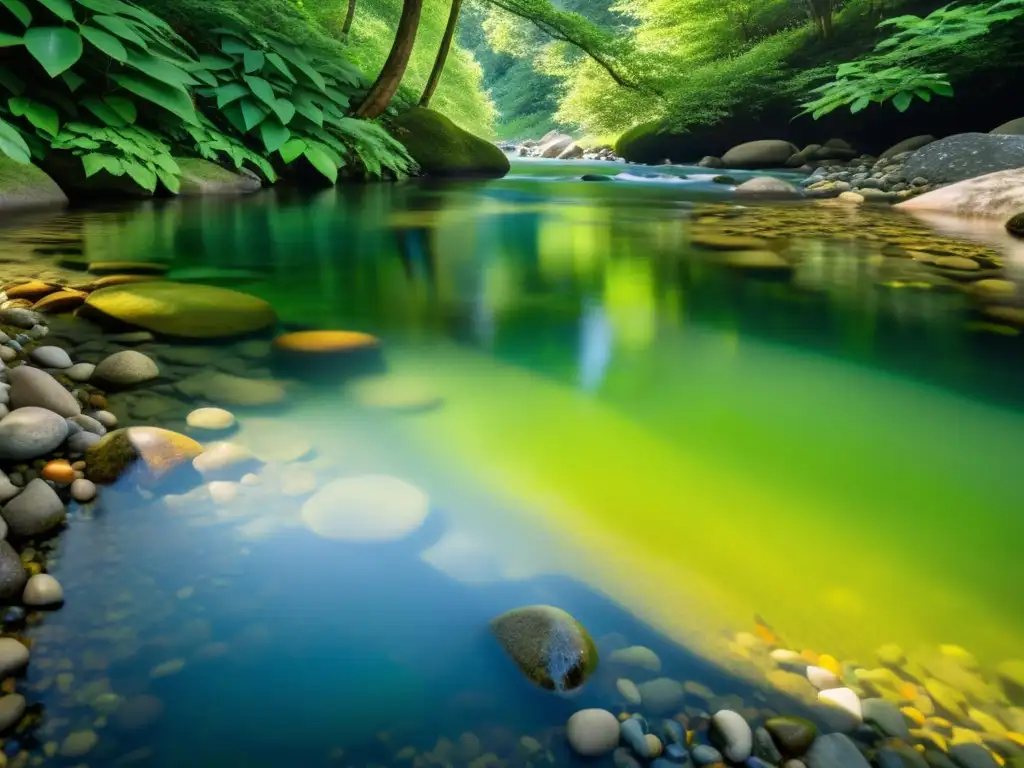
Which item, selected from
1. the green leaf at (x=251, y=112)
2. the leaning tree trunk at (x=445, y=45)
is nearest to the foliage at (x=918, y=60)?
the leaning tree trunk at (x=445, y=45)

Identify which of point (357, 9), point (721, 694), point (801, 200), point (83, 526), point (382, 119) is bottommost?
point (721, 694)

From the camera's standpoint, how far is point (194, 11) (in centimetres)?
678

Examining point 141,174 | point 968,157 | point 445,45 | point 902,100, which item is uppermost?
point 445,45

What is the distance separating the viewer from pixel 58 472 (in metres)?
1.30

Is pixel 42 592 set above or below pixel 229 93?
below

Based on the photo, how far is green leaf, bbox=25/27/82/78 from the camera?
4.36m

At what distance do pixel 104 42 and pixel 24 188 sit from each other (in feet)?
3.85

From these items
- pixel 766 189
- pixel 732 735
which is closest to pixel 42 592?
pixel 732 735

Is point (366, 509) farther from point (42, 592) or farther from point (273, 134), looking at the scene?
point (273, 134)

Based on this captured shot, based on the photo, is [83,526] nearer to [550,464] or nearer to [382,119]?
[550,464]

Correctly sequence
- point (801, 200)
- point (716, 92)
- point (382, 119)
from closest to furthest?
point (801, 200) < point (382, 119) < point (716, 92)

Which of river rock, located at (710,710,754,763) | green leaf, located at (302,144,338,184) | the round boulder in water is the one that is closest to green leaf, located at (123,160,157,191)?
green leaf, located at (302,144,338,184)

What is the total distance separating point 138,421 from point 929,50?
12.0m

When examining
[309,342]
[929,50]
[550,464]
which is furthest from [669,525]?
[929,50]
